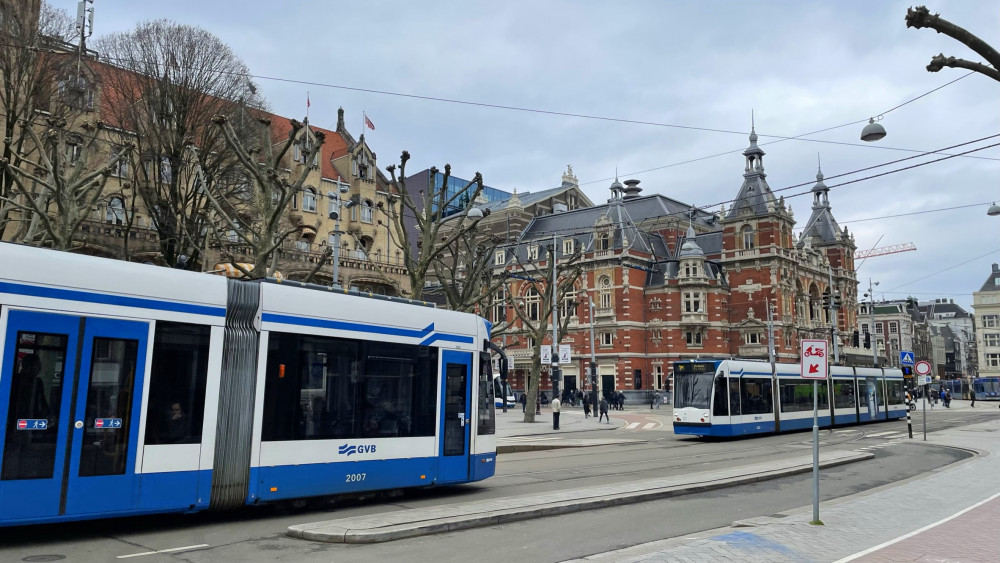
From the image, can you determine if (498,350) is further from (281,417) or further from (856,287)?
(856,287)

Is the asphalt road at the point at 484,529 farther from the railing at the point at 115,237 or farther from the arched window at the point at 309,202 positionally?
the arched window at the point at 309,202

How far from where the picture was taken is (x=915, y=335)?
123 m

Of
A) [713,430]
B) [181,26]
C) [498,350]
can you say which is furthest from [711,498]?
[181,26]

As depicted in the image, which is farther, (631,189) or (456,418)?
(631,189)

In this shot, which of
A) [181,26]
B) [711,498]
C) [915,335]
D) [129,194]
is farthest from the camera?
[915,335]

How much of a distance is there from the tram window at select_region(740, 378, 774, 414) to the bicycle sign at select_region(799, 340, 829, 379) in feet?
57.6

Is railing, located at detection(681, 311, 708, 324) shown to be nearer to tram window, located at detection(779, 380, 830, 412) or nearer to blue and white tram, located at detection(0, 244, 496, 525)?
tram window, located at detection(779, 380, 830, 412)

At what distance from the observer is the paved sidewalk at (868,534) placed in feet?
26.0

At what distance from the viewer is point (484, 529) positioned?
971cm

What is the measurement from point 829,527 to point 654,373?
56.8m

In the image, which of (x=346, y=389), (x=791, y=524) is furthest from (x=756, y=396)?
(x=346, y=389)

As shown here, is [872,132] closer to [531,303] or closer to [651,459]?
[651,459]

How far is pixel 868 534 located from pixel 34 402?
1020cm

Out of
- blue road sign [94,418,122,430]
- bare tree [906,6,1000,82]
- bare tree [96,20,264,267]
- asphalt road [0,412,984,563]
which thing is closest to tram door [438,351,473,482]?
asphalt road [0,412,984,563]
